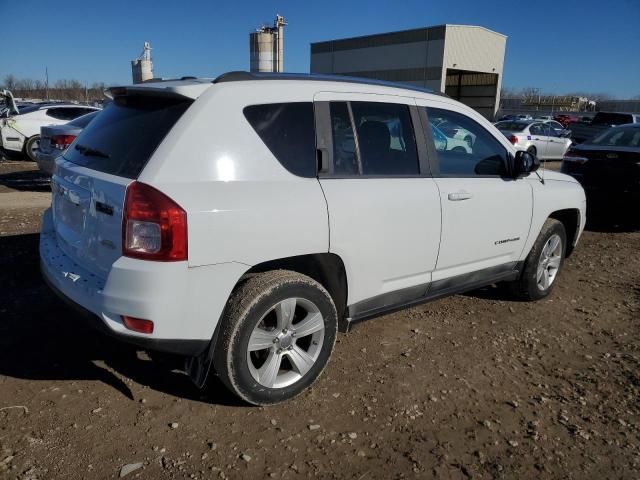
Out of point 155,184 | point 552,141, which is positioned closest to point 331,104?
point 155,184

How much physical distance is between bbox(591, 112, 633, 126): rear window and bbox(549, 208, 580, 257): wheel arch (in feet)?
58.1

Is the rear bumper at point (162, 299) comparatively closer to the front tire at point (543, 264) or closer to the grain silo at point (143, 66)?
the front tire at point (543, 264)

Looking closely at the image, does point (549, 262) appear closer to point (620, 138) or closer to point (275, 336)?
point (275, 336)

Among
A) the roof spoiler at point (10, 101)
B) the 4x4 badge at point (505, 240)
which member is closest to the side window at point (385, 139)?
the 4x4 badge at point (505, 240)

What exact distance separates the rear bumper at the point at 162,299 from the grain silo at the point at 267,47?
32.2m

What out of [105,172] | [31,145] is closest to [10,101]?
[31,145]

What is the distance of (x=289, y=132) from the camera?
285 cm

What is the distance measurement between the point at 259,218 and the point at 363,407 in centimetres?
130

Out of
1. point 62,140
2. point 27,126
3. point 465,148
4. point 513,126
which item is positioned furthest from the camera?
point 513,126

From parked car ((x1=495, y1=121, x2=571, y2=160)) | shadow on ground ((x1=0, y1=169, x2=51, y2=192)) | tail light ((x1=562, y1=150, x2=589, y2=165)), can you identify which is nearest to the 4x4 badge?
tail light ((x1=562, y1=150, x2=589, y2=165))

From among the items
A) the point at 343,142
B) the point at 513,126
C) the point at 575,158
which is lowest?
the point at 575,158

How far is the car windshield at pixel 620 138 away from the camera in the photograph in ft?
25.8

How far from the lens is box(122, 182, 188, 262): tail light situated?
2.36m

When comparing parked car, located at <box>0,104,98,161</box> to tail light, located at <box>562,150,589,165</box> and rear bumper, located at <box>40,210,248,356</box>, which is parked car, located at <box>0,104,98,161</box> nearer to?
tail light, located at <box>562,150,589,165</box>
